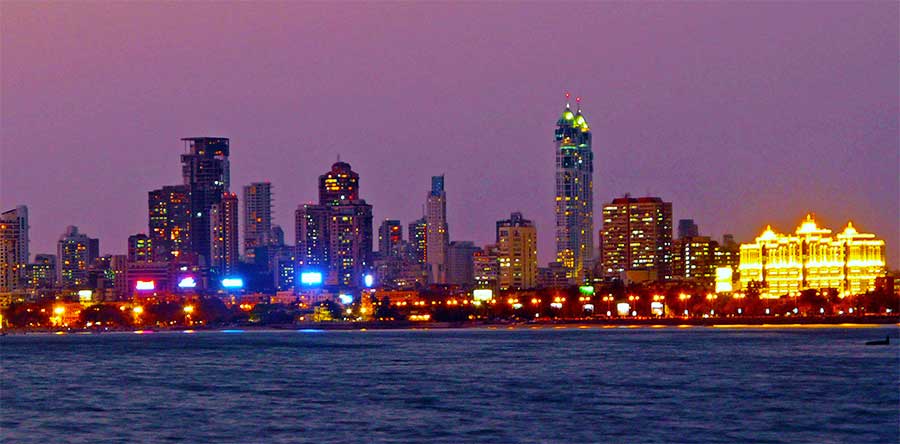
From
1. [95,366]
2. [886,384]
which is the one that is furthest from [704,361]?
[95,366]

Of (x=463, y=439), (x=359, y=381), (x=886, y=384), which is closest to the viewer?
(x=463, y=439)

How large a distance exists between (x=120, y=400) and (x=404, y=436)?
940 inches

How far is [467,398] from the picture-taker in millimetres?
77625

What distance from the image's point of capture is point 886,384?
276 feet

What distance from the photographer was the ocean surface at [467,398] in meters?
61.6

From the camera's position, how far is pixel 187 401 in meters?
77.8

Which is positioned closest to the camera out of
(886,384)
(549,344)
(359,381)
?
(886,384)

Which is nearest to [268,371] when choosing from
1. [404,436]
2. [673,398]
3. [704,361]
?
[704,361]

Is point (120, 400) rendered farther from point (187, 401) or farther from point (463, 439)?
point (463, 439)

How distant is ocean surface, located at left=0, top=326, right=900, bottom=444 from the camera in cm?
6162

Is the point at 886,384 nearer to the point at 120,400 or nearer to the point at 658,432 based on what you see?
the point at 658,432

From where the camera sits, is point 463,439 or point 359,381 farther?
point 359,381

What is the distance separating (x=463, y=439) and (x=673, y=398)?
20.1 m

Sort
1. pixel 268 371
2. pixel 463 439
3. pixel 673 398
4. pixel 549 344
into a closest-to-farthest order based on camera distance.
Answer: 1. pixel 463 439
2. pixel 673 398
3. pixel 268 371
4. pixel 549 344
